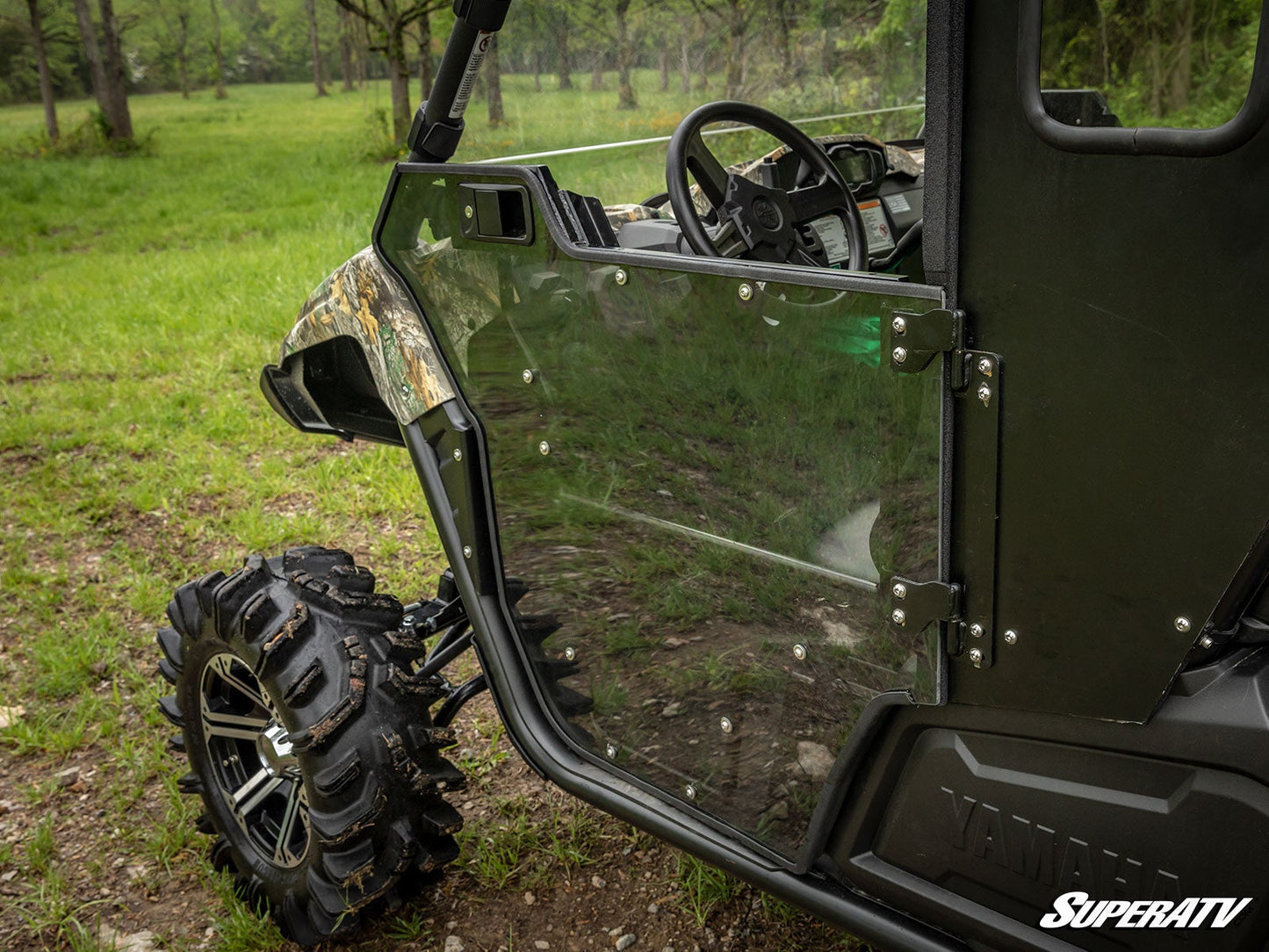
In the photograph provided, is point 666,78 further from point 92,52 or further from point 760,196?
point 92,52

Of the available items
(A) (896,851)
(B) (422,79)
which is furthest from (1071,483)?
(B) (422,79)

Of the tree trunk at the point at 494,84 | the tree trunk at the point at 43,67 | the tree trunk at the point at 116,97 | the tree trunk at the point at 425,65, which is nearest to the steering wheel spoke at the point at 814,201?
the tree trunk at the point at 494,84

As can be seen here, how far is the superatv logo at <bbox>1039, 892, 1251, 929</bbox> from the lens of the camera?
1.17 meters

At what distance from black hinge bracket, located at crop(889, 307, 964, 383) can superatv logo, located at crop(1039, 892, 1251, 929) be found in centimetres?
64

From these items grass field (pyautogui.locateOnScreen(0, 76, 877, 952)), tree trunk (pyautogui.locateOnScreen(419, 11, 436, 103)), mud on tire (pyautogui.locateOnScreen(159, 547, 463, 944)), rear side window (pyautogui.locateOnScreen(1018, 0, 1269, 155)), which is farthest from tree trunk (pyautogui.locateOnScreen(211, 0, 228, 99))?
rear side window (pyautogui.locateOnScreen(1018, 0, 1269, 155))

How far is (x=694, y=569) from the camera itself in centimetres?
160

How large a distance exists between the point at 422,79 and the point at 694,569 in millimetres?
1658

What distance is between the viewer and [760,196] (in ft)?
6.81

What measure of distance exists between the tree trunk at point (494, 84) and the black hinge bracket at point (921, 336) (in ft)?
3.00

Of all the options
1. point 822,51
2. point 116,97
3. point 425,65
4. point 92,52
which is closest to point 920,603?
point 822,51

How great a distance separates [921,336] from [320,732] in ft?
4.13

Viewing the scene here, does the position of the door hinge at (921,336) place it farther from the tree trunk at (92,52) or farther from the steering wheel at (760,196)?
the tree trunk at (92,52)

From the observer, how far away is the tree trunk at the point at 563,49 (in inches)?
73.9

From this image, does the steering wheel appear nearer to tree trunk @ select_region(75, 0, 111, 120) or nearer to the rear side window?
the rear side window
